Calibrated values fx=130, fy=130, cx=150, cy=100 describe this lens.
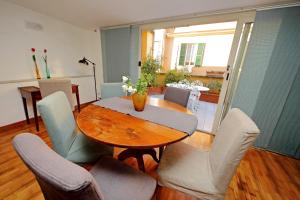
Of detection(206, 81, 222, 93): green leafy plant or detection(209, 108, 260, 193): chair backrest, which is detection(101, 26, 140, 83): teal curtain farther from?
detection(206, 81, 222, 93): green leafy plant

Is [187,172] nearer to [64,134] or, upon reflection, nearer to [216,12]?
[64,134]

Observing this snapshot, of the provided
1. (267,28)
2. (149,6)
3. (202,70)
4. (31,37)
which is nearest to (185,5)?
(149,6)

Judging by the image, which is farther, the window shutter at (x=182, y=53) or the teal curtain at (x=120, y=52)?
the window shutter at (x=182, y=53)

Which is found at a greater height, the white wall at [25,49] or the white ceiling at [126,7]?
the white ceiling at [126,7]

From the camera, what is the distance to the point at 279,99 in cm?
184

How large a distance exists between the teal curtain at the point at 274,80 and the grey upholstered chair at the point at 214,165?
1.32 metres

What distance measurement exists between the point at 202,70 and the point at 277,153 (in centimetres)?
407

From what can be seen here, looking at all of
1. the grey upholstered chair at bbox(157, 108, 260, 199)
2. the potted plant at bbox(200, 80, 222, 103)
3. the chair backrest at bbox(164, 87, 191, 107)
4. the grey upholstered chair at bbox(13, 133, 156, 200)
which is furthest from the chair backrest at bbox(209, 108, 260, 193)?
the potted plant at bbox(200, 80, 222, 103)

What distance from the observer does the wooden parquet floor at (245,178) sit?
127cm

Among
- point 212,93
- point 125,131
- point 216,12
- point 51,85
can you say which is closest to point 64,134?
point 125,131

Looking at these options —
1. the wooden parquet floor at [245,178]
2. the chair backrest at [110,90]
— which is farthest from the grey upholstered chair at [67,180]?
the chair backrest at [110,90]

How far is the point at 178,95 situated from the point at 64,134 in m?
1.44

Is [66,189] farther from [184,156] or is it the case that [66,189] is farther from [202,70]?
[202,70]

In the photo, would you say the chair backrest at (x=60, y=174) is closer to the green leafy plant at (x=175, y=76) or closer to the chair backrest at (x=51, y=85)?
the chair backrest at (x=51, y=85)
